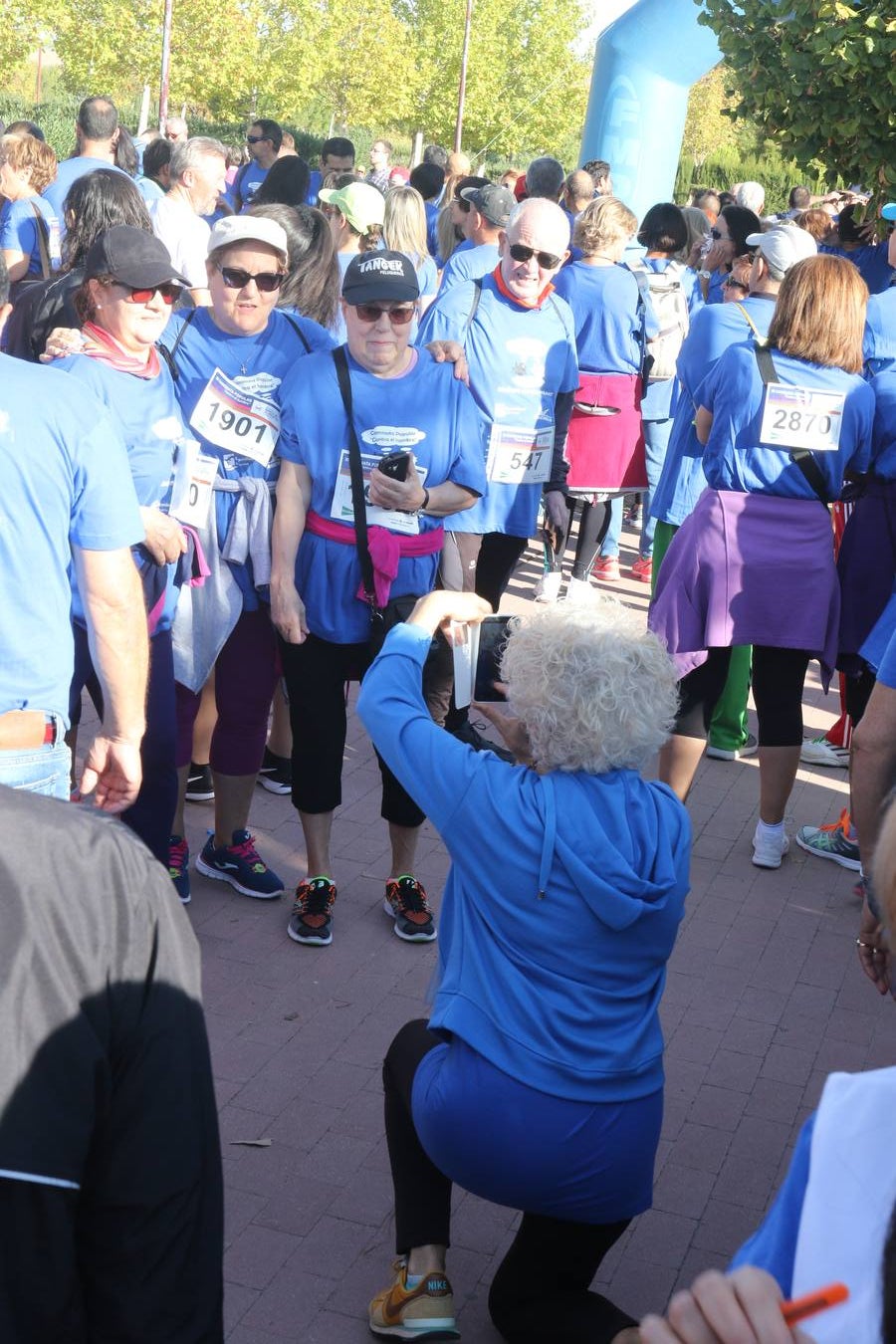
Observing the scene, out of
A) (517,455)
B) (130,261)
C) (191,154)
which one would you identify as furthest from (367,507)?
(191,154)

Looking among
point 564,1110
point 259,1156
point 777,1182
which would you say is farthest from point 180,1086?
point 777,1182

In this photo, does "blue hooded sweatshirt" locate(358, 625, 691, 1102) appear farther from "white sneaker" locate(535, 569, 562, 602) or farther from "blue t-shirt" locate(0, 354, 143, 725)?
"blue t-shirt" locate(0, 354, 143, 725)

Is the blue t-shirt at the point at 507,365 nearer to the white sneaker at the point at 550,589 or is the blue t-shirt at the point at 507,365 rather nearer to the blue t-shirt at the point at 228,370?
the blue t-shirt at the point at 228,370

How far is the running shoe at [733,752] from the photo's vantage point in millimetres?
6691

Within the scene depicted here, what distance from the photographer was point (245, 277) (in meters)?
4.57

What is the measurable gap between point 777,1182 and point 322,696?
1.98 m

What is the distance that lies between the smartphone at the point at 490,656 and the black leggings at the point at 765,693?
2.12 meters

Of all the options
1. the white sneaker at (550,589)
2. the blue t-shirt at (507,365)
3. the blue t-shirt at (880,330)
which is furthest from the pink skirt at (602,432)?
the white sneaker at (550,589)

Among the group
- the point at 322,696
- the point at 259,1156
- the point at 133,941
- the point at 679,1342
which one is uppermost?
the point at 133,941

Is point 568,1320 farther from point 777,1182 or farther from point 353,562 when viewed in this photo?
point 353,562

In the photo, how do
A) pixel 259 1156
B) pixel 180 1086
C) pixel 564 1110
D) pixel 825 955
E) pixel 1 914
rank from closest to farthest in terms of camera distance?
pixel 1 914
pixel 180 1086
pixel 564 1110
pixel 259 1156
pixel 825 955

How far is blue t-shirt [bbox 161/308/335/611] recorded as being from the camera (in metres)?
4.61

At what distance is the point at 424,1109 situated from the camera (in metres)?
2.90

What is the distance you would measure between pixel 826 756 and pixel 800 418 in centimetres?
226
